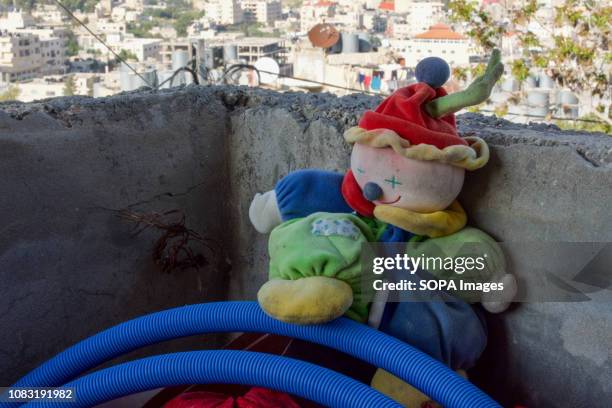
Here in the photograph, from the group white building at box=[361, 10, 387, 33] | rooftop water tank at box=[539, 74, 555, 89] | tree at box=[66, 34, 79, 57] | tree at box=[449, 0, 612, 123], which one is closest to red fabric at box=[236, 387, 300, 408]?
tree at box=[449, 0, 612, 123]

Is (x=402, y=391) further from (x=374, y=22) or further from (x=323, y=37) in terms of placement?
(x=374, y=22)

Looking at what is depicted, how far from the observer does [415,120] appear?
1.70 meters

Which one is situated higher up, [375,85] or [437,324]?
[437,324]

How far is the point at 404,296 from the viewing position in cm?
176

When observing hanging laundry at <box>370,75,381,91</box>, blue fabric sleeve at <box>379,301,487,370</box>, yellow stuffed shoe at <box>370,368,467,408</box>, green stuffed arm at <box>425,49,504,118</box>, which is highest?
green stuffed arm at <box>425,49,504,118</box>

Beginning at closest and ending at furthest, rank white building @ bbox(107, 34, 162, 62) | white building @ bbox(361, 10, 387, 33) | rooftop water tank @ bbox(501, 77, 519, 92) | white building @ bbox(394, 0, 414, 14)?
rooftop water tank @ bbox(501, 77, 519, 92), white building @ bbox(107, 34, 162, 62), white building @ bbox(361, 10, 387, 33), white building @ bbox(394, 0, 414, 14)

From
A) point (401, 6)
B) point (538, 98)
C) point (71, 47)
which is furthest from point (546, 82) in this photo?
point (401, 6)

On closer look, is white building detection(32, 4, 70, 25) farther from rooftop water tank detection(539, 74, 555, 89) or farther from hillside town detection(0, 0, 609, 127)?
rooftop water tank detection(539, 74, 555, 89)

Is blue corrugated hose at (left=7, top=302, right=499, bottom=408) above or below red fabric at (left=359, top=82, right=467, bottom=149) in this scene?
below

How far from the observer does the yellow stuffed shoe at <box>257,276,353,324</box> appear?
5.39 feet

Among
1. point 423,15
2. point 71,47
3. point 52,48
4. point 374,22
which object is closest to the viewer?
point 52,48

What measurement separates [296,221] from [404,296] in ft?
0.99

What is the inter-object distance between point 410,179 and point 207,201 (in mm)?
925

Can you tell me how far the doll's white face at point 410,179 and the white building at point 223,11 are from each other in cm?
3857
